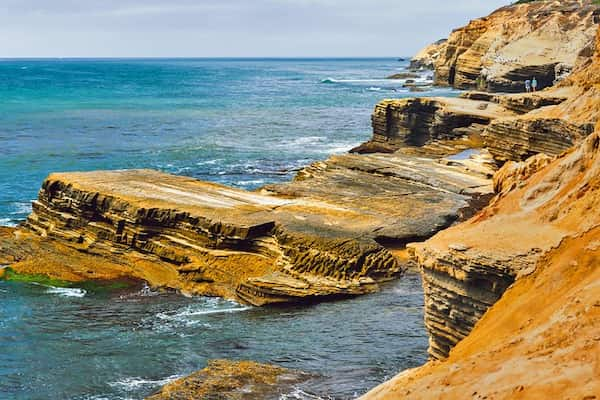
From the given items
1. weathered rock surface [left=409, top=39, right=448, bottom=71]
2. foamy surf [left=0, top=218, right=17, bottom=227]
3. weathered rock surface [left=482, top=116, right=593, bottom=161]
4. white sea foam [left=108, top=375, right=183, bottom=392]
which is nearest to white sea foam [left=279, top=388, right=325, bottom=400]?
white sea foam [left=108, top=375, right=183, bottom=392]

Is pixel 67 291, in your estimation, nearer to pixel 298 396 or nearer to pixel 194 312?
pixel 194 312

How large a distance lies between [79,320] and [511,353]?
16845 millimetres

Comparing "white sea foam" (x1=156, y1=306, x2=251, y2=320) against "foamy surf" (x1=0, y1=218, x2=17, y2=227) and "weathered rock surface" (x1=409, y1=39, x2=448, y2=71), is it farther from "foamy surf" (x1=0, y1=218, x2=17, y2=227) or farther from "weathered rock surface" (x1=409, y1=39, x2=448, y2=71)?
"weathered rock surface" (x1=409, y1=39, x2=448, y2=71)

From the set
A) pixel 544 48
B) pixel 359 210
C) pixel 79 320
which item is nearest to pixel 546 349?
pixel 79 320

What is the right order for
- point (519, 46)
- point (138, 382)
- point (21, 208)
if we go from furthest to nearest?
1. point (519, 46)
2. point (21, 208)
3. point (138, 382)

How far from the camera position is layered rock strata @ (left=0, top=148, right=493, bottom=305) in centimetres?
2427

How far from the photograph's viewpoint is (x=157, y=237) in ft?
88.3

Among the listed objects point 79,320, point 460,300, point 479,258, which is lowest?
point 79,320

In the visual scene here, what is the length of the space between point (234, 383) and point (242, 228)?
918 centimetres

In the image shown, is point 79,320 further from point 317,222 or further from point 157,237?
point 317,222

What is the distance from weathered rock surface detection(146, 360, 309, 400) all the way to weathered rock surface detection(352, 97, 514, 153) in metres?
27.0

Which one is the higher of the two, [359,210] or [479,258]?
[479,258]

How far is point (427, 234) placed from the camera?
85.9 ft

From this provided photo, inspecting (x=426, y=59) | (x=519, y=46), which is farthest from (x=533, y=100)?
(x=426, y=59)
